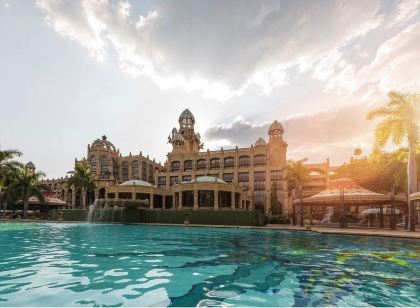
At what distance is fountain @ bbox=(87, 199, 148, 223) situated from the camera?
4081 centimetres

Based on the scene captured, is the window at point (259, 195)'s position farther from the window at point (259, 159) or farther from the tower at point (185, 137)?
the tower at point (185, 137)

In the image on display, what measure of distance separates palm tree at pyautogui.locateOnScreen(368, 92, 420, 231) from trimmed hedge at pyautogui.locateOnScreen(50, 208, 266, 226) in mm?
16049

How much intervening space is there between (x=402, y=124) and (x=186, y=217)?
26140mm

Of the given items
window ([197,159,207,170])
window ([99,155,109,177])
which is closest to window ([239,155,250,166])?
window ([197,159,207,170])

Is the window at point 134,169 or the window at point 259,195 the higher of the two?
the window at point 134,169

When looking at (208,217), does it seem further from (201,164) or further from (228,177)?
(201,164)

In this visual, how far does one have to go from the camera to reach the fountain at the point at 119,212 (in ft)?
134

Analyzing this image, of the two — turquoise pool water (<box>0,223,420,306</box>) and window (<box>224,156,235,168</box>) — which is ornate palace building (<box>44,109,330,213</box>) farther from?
turquoise pool water (<box>0,223,420,306</box>)

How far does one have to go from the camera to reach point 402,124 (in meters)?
28.0

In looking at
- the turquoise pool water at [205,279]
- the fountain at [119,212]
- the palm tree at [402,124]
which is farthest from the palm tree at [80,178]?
the palm tree at [402,124]

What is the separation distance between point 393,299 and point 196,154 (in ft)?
209

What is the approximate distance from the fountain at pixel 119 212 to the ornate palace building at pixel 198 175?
9538 millimetres

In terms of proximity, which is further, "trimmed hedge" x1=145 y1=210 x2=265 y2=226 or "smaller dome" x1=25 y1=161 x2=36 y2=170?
"smaller dome" x1=25 y1=161 x2=36 y2=170

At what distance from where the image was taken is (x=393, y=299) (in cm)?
674
